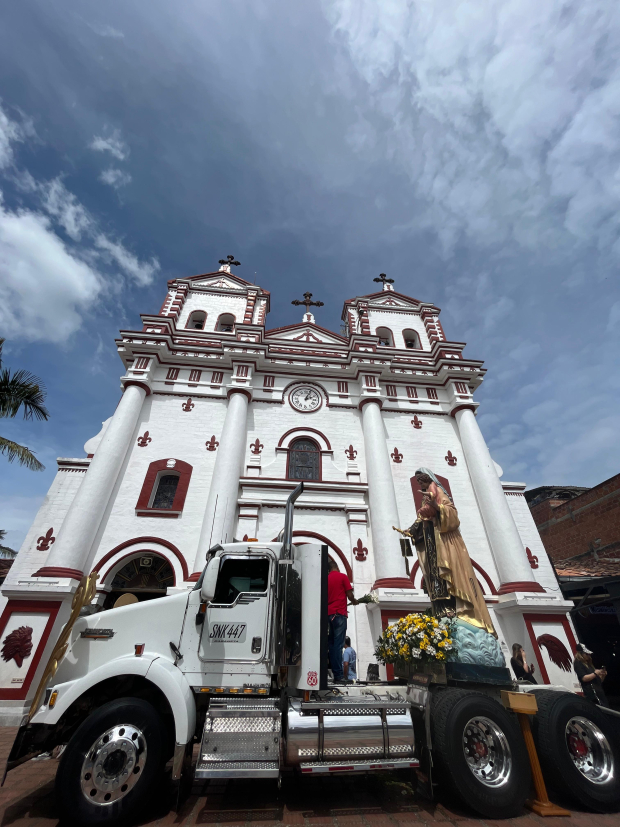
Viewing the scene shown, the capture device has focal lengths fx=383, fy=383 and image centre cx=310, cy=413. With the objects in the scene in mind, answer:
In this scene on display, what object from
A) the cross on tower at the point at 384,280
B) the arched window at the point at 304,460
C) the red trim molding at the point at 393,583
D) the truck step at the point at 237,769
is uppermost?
the cross on tower at the point at 384,280

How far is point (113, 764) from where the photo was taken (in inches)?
150

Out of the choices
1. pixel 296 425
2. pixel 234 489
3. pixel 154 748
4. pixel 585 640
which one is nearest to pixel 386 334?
pixel 296 425

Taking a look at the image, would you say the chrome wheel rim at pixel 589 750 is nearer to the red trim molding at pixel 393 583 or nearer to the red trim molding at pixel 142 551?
the red trim molding at pixel 393 583

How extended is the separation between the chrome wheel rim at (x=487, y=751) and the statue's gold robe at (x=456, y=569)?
1219 mm

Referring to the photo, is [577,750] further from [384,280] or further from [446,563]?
[384,280]

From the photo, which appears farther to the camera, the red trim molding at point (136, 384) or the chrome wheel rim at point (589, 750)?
the red trim molding at point (136, 384)

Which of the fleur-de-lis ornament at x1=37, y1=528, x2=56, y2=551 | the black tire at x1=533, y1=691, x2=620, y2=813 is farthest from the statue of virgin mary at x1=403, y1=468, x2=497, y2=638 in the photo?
the fleur-de-lis ornament at x1=37, y1=528, x2=56, y2=551

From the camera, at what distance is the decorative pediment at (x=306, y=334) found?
17.0 m

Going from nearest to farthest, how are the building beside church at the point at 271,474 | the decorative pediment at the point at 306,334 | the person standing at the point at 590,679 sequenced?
the person standing at the point at 590,679
the building beside church at the point at 271,474
the decorative pediment at the point at 306,334

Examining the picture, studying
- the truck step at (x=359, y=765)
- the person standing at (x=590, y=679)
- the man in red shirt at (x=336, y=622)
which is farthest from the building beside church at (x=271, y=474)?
the truck step at (x=359, y=765)

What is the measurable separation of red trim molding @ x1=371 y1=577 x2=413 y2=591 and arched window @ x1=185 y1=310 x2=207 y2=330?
12.4m

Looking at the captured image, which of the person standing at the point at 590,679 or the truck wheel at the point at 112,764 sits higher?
the person standing at the point at 590,679

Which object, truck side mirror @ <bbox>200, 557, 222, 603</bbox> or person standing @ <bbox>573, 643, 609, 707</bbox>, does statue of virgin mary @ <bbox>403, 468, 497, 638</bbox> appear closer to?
truck side mirror @ <bbox>200, 557, 222, 603</bbox>

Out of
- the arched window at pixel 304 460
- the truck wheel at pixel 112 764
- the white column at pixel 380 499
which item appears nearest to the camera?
the truck wheel at pixel 112 764
